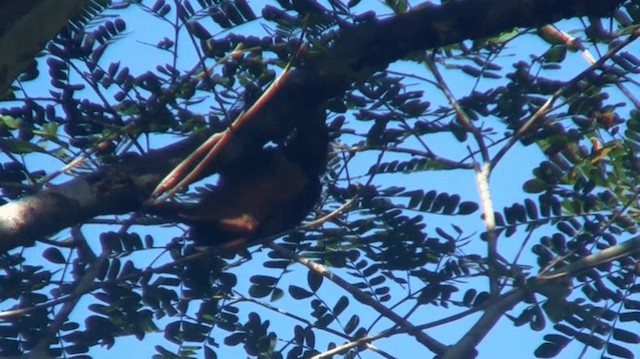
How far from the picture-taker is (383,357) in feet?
11.1

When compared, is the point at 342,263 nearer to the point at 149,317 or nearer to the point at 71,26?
the point at 149,317

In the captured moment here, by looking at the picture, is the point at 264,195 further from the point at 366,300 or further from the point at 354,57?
the point at 354,57

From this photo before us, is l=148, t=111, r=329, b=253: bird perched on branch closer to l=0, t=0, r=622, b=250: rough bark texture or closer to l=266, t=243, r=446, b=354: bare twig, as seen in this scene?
l=266, t=243, r=446, b=354: bare twig

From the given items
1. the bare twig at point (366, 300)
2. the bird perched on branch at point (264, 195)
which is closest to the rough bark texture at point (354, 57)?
the bird perched on branch at point (264, 195)

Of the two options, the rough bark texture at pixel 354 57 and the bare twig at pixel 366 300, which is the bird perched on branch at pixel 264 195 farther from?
the rough bark texture at pixel 354 57

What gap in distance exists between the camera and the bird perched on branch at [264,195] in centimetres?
337

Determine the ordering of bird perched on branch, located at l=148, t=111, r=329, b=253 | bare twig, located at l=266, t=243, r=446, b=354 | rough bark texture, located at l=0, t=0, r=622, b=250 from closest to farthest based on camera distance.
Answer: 1. rough bark texture, located at l=0, t=0, r=622, b=250
2. bare twig, located at l=266, t=243, r=446, b=354
3. bird perched on branch, located at l=148, t=111, r=329, b=253

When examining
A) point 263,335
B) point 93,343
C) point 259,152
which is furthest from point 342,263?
point 93,343

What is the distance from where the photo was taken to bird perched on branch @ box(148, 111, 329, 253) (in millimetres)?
3373

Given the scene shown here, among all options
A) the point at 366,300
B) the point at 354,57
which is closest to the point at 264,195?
the point at 366,300

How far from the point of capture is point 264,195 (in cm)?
357

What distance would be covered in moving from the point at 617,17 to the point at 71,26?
1.83 m

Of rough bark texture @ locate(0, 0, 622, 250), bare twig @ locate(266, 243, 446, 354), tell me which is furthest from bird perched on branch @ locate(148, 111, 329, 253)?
rough bark texture @ locate(0, 0, 622, 250)

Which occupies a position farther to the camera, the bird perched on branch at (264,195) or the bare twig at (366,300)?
the bird perched on branch at (264,195)
